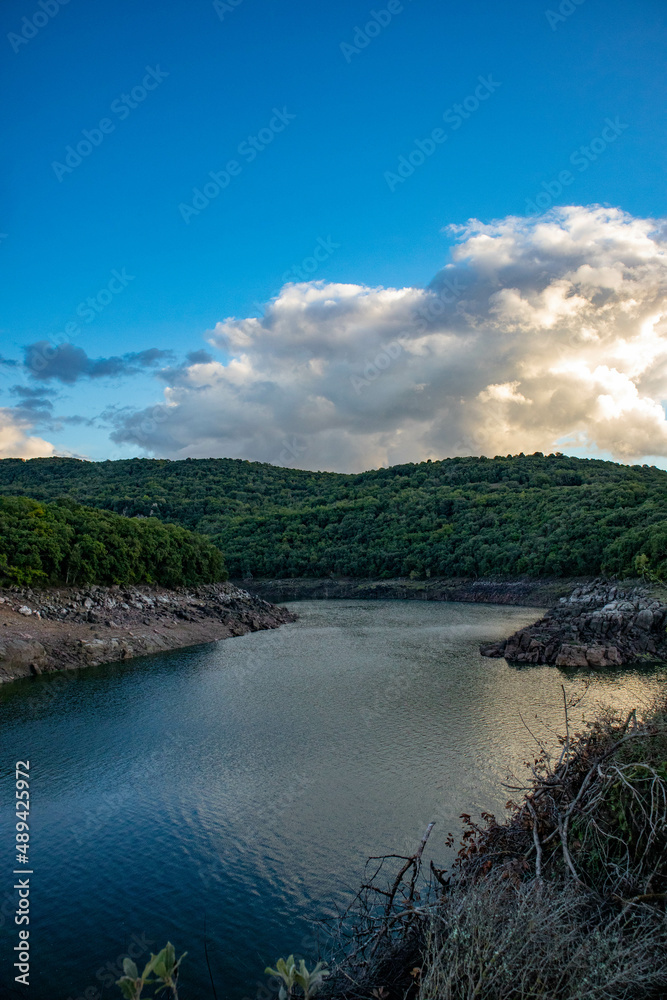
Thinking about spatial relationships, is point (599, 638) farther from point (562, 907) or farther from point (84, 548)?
point (84, 548)

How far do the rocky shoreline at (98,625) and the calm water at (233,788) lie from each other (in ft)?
5.37

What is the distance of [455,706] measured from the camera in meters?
22.9

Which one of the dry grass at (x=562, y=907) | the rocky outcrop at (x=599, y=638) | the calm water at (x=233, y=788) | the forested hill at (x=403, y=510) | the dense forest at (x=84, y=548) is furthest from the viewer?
the forested hill at (x=403, y=510)

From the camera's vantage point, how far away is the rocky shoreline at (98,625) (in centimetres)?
2903

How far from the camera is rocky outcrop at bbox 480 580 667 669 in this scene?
31.5 meters

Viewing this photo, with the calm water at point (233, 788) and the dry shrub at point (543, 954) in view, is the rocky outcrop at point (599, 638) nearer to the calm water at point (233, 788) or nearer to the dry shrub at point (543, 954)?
the calm water at point (233, 788)

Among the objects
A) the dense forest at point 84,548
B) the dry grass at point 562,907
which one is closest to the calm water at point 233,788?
Result: the dry grass at point 562,907

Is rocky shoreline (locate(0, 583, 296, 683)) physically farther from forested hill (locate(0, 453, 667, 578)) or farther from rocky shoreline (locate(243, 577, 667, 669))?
forested hill (locate(0, 453, 667, 578))

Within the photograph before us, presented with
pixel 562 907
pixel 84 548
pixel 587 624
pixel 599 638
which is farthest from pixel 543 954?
pixel 84 548

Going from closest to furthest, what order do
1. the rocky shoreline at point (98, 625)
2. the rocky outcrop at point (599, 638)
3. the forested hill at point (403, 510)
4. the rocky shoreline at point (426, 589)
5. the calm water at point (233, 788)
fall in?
1. the calm water at point (233, 788)
2. the rocky shoreline at point (98, 625)
3. the rocky outcrop at point (599, 638)
4. the rocky shoreline at point (426, 589)
5. the forested hill at point (403, 510)

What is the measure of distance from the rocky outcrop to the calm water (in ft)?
6.69

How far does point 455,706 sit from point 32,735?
15205mm

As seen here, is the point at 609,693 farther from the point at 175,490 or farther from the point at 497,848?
the point at 175,490

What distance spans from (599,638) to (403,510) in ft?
221
